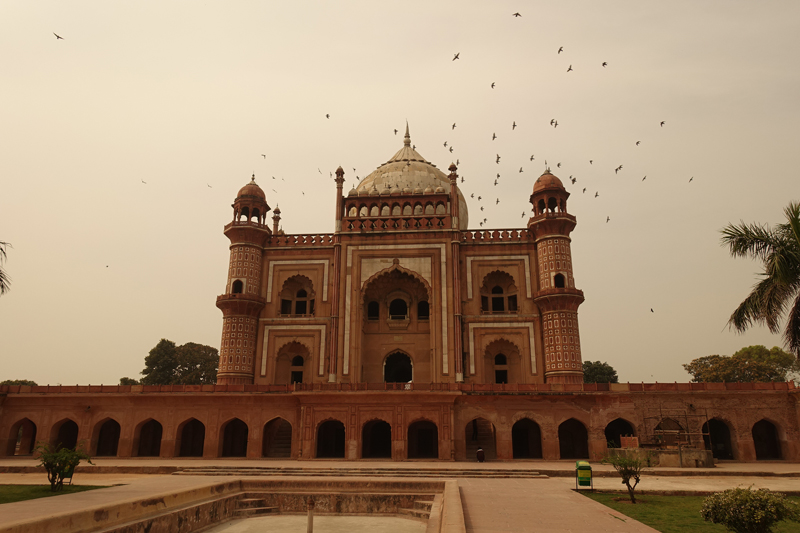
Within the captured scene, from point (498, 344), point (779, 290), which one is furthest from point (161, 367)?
point (779, 290)

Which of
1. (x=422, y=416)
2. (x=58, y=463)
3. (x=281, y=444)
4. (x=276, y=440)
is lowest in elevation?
(x=58, y=463)

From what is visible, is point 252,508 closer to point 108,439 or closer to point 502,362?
point 108,439

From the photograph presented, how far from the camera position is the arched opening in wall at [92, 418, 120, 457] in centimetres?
2552

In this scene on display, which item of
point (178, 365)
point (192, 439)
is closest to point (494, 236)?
point (192, 439)

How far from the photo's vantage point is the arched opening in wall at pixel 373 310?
29911 mm

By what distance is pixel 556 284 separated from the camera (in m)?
27.7

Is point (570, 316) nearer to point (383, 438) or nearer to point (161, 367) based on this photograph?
point (383, 438)

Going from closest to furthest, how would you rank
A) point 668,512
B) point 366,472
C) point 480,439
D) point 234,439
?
point 668,512 < point 366,472 < point 480,439 < point 234,439

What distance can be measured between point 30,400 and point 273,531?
17.9 meters

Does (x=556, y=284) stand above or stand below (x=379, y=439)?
above

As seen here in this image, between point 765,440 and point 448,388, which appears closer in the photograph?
point 448,388

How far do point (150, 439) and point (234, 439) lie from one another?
12.5 feet

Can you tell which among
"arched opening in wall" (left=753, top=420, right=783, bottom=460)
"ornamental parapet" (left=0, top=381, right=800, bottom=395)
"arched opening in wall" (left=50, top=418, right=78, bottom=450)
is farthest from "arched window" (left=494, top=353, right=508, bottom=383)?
"arched opening in wall" (left=50, top=418, right=78, bottom=450)

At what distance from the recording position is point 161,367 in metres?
46.2
